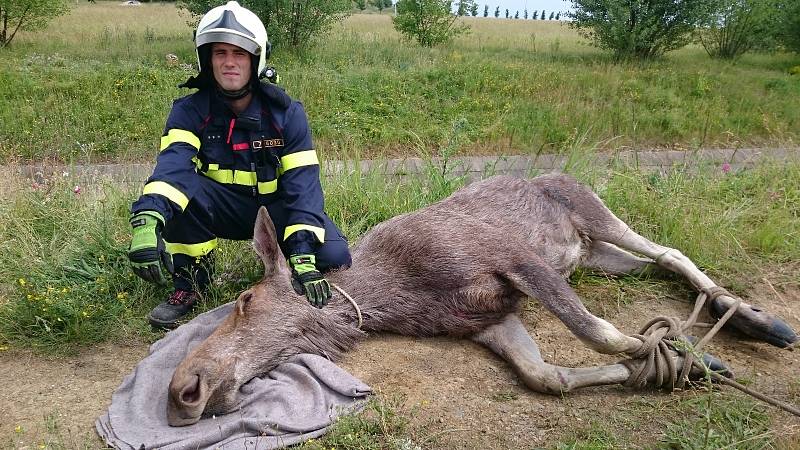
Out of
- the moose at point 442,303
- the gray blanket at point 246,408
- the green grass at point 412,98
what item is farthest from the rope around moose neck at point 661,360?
the green grass at point 412,98

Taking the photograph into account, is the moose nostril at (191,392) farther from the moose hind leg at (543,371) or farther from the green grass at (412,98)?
the green grass at (412,98)

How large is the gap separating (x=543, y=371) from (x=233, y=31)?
244 centimetres

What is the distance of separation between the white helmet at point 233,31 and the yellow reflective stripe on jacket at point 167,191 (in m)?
0.76

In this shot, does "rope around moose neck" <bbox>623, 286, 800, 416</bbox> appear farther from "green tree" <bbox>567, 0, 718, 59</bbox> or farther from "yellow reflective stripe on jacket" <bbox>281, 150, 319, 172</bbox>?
"green tree" <bbox>567, 0, 718, 59</bbox>

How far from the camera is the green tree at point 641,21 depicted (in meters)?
12.8

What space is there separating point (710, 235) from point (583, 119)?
204 inches

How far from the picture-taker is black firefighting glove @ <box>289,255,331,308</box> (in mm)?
3486

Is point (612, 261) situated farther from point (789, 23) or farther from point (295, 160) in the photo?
point (789, 23)

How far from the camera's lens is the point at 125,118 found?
923cm

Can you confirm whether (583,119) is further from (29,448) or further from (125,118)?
(29,448)

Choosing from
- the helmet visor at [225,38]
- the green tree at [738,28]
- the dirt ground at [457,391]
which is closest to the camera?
the dirt ground at [457,391]

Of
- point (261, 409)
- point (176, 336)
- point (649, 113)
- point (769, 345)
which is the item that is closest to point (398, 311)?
point (261, 409)

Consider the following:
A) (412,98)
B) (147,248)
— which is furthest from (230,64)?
(412,98)

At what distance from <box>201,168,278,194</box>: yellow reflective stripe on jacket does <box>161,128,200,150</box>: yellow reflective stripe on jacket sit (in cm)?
22
